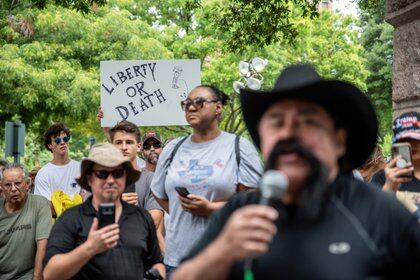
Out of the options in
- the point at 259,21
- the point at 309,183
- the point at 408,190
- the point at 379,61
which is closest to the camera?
the point at 309,183

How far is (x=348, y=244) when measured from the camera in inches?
85.5

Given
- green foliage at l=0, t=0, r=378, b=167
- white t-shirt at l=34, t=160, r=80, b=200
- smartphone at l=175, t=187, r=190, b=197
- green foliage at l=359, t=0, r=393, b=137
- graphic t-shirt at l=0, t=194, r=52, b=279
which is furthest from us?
green foliage at l=359, t=0, r=393, b=137

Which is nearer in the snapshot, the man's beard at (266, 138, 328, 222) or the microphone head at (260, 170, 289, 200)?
the microphone head at (260, 170, 289, 200)

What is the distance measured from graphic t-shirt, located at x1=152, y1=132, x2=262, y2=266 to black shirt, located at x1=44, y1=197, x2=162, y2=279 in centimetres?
53

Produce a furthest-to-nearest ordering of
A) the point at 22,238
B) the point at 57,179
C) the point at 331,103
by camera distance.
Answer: the point at 57,179 → the point at 22,238 → the point at 331,103

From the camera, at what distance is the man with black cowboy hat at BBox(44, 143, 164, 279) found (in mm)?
4219

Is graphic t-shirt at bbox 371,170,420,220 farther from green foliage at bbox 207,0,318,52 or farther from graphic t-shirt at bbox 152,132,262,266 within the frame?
green foliage at bbox 207,0,318,52

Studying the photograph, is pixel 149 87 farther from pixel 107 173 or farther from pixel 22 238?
pixel 107 173

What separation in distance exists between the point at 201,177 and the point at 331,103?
2785 millimetres

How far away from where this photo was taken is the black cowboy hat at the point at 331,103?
2383 millimetres

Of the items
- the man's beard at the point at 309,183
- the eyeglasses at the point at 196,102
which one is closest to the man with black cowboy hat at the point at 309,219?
the man's beard at the point at 309,183

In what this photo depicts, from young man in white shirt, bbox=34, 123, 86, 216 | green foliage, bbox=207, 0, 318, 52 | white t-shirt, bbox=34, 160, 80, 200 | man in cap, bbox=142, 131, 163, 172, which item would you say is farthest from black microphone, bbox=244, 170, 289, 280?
green foliage, bbox=207, 0, 318, 52

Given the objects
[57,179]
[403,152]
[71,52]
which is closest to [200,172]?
[403,152]

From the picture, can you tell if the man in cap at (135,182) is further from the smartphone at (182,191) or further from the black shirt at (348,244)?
the black shirt at (348,244)
